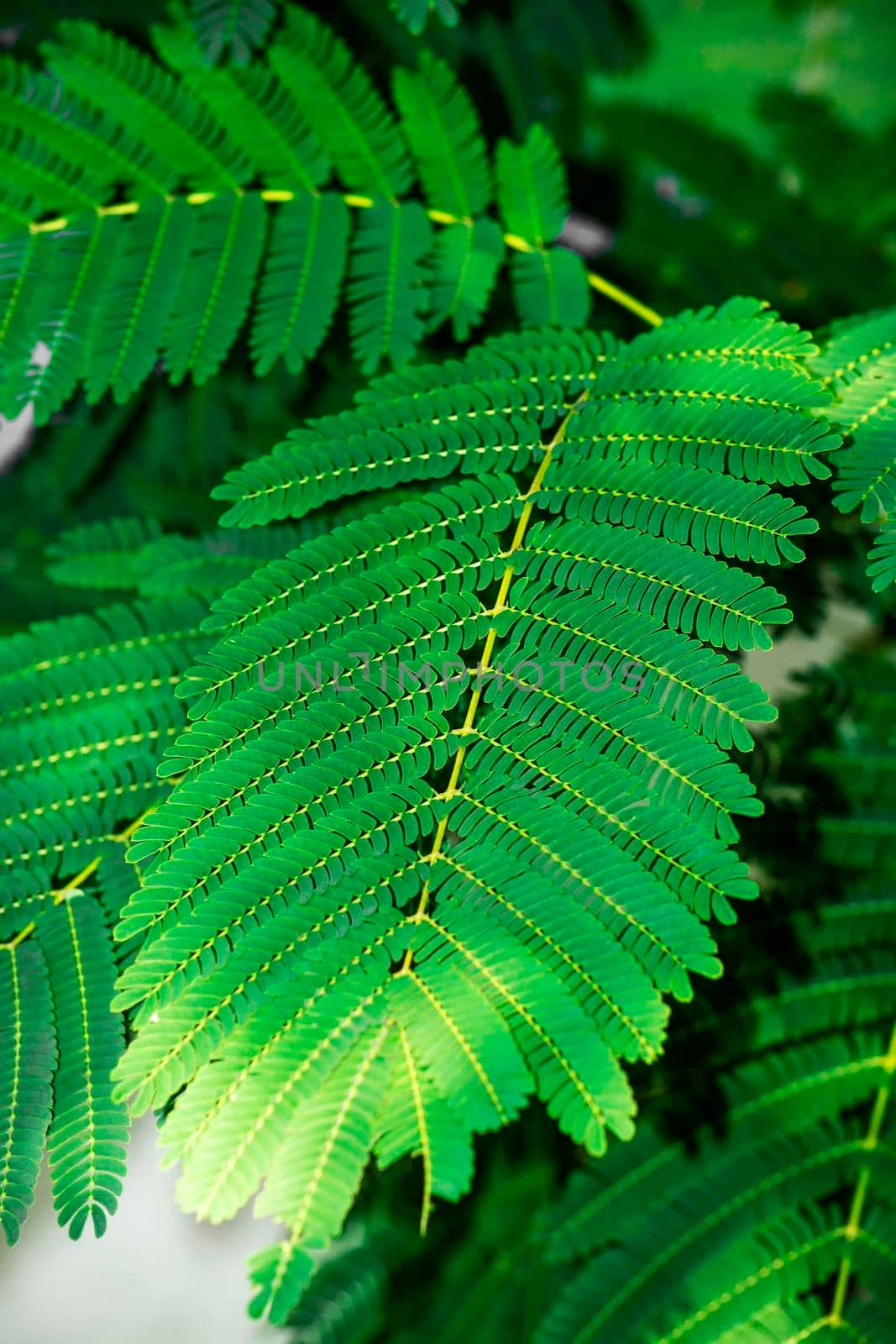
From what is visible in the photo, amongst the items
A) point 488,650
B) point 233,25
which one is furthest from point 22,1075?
point 233,25

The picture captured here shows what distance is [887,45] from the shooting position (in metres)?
2.22

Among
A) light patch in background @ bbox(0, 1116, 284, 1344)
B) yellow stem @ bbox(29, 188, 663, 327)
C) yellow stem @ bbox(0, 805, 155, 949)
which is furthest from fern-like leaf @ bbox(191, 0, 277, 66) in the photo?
light patch in background @ bbox(0, 1116, 284, 1344)

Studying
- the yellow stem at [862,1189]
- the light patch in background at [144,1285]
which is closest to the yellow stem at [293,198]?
the yellow stem at [862,1189]

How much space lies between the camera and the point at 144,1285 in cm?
239

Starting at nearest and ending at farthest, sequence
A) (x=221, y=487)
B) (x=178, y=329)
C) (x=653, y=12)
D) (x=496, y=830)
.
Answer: (x=496, y=830) < (x=221, y=487) < (x=178, y=329) < (x=653, y=12)

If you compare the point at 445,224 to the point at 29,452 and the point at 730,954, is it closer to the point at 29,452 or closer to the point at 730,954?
the point at 29,452

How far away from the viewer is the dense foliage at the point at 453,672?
0.88 m

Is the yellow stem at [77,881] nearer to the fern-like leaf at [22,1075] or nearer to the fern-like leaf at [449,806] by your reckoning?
the fern-like leaf at [22,1075]

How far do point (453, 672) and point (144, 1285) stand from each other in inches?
83.0

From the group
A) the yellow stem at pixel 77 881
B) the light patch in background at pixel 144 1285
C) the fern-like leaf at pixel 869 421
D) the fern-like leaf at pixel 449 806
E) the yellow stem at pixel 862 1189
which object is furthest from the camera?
the light patch in background at pixel 144 1285

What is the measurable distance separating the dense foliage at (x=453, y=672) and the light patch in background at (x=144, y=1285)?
1.69 ft

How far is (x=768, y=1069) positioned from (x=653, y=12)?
1.99m

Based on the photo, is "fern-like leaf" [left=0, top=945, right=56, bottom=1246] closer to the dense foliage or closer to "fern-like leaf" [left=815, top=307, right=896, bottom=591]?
the dense foliage

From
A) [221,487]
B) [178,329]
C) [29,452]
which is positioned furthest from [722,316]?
[29,452]
